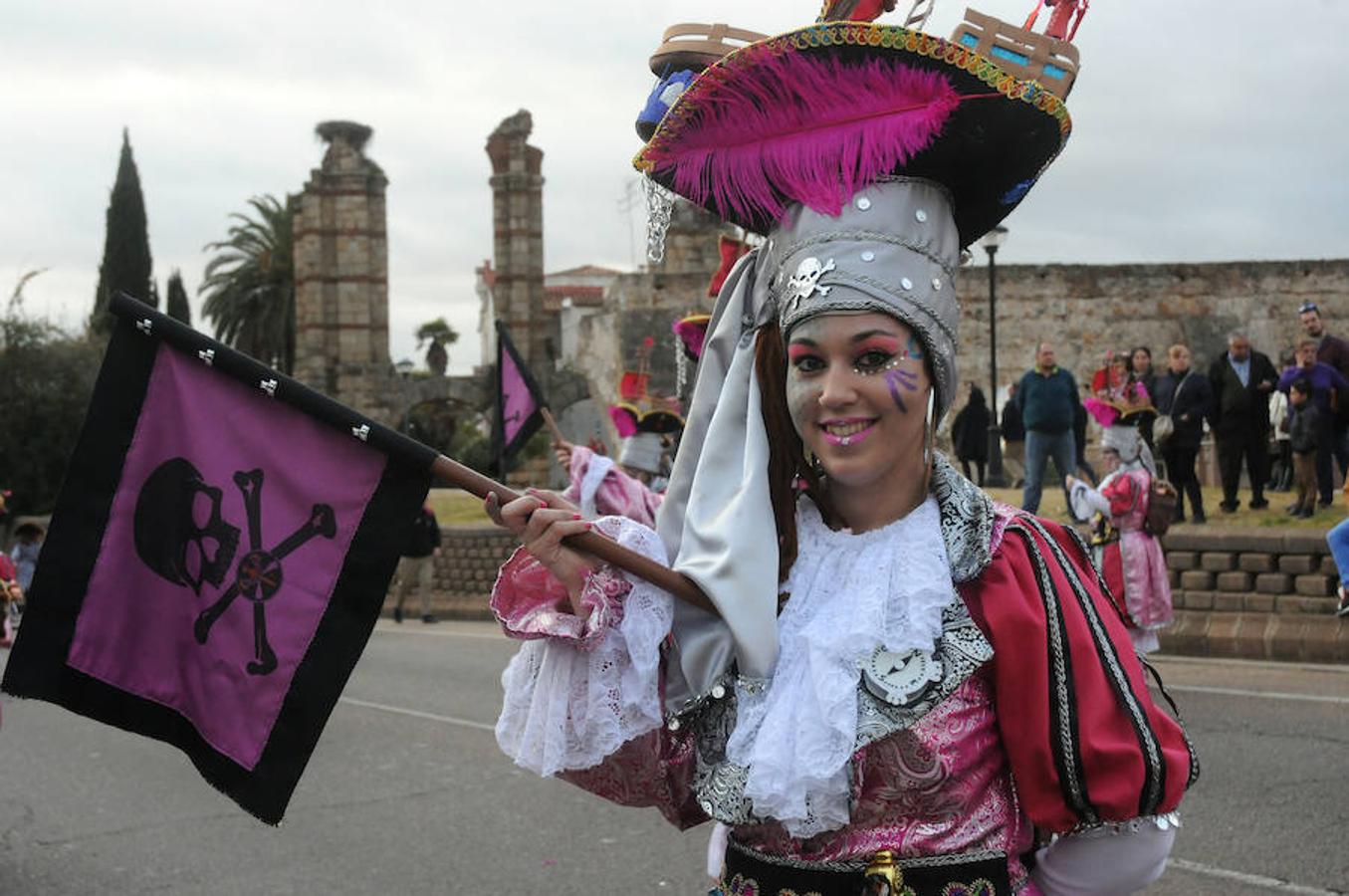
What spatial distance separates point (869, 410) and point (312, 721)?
1096mm

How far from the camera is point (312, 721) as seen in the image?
2689 millimetres

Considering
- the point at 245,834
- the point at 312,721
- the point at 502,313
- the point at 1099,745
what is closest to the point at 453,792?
the point at 245,834

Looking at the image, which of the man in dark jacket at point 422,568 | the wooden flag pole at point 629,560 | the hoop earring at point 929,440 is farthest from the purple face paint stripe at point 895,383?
the man in dark jacket at point 422,568

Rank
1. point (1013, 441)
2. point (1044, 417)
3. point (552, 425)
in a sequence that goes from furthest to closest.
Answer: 1. point (1013, 441)
2. point (1044, 417)
3. point (552, 425)

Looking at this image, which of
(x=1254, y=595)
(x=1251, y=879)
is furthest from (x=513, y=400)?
(x=1251, y=879)

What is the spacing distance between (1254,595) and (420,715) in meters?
6.72

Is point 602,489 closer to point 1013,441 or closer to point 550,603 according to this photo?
point 550,603

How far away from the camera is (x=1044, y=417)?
14.9 metres

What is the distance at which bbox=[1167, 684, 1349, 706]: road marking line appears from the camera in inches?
373

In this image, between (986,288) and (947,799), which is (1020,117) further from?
(986,288)

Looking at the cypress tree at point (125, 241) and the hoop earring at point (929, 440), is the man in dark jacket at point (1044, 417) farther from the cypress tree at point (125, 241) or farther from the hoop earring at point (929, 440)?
the cypress tree at point (125, 241)

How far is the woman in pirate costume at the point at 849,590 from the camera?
8.19 ft

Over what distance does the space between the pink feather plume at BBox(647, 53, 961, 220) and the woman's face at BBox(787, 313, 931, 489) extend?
8.5 inches

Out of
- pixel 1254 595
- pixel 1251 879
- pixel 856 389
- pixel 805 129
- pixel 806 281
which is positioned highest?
pixel 805 129
